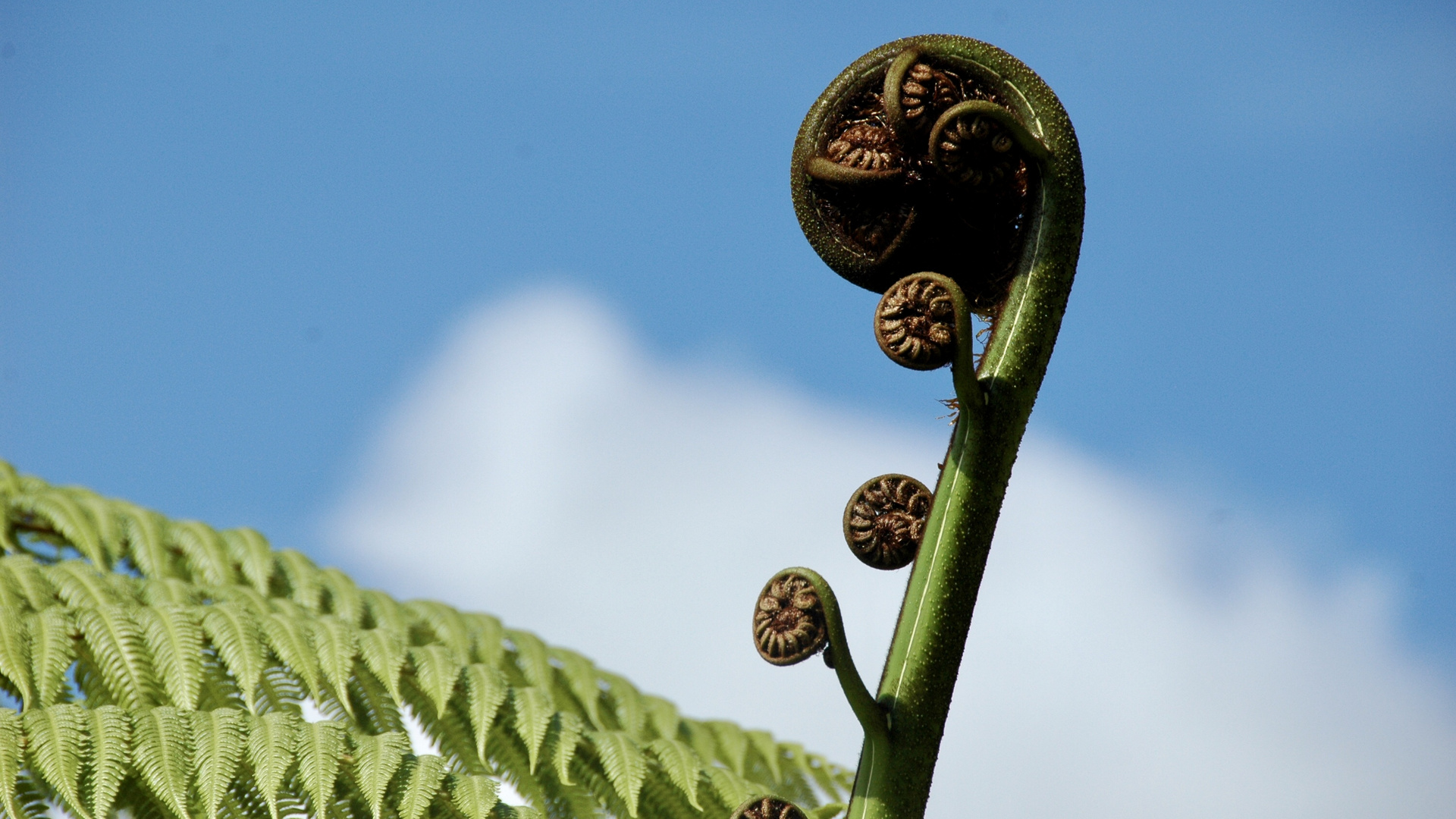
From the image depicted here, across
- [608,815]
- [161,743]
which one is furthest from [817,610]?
[608,815]

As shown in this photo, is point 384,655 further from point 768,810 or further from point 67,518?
point 768,810

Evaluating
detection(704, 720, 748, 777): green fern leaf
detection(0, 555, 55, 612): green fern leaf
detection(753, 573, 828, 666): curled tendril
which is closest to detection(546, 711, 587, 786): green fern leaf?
detection(704, 720, 748, 777): green fern leaf

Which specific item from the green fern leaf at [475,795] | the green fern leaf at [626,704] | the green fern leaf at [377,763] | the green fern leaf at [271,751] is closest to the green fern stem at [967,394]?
the green fern leaf at [475,795]

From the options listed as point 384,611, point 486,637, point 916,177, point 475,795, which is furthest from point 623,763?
point 916,177

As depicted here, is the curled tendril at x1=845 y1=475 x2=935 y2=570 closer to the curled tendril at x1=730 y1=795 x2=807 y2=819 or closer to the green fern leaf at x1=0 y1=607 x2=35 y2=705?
the curled tendril at x1=730 y1=795 x2=807 y2=819

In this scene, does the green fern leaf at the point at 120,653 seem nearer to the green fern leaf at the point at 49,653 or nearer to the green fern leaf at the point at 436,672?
the green fern leaf at the point at 49,653

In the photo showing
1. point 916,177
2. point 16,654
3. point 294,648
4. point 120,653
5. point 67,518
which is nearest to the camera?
point 916,177

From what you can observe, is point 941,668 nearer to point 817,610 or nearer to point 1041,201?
point 817,610
